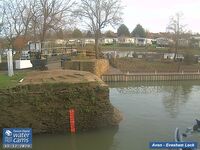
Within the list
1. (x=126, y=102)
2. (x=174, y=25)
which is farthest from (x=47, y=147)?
(x=174, y=25)

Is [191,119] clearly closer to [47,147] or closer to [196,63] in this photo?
[47,147]

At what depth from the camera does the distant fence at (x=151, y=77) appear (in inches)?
2147

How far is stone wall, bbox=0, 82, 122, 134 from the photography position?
19266 mm

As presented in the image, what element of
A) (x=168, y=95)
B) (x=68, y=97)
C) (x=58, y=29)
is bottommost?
(x=168, y=95)

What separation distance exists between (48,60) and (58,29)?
10968 mm

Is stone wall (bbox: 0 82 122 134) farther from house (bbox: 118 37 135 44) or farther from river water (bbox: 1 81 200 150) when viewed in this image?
house (bbox: 118 37 135 44)

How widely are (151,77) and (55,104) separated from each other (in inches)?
1555

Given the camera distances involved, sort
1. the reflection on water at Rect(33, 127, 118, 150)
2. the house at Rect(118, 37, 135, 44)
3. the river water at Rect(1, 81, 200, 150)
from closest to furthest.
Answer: the reflection on water at Rect(33, 127, 118, 150), the river water at Rect(1, 81, 200, 150), the house at Rect(118, 37, 135, 44)

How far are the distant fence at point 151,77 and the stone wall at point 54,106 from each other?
32942 mm

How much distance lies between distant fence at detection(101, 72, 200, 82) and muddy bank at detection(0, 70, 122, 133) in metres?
32.9

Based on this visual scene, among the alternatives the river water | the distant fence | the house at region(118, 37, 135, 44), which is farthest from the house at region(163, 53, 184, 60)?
the house at region(118, 37, 135, 44)

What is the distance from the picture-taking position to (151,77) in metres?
58.0

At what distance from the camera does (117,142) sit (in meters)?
19.3

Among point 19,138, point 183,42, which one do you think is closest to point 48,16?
point 19,138
